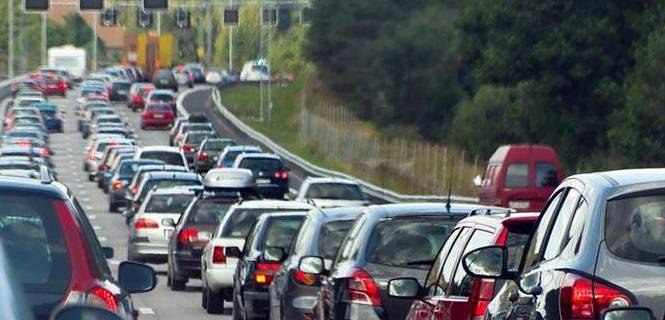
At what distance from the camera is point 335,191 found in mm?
38969

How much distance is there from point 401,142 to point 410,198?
21.0 meters

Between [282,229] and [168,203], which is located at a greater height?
[282,229]

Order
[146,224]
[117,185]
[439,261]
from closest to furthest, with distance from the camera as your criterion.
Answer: [439,261], [146,224], [117,185]

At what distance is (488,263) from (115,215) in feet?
141

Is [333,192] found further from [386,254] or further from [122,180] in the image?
[386,254]

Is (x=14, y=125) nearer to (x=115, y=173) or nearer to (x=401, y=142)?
(x=401, y=142)

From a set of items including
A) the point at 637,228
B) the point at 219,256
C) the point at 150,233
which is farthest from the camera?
the point at 150,233

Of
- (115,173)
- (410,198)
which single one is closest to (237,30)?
(115,173)

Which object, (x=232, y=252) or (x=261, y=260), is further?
(x=232, y=252)

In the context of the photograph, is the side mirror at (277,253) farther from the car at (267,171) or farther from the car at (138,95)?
the car at (138,95)

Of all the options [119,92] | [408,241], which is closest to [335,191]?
[408,241]

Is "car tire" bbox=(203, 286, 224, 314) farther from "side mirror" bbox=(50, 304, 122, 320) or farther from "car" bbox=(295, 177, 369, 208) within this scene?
"side mirror" bbox=(50, 304, 122, 320)

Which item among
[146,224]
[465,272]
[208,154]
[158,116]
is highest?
[465,272]

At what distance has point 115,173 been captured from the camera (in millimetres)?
55031
